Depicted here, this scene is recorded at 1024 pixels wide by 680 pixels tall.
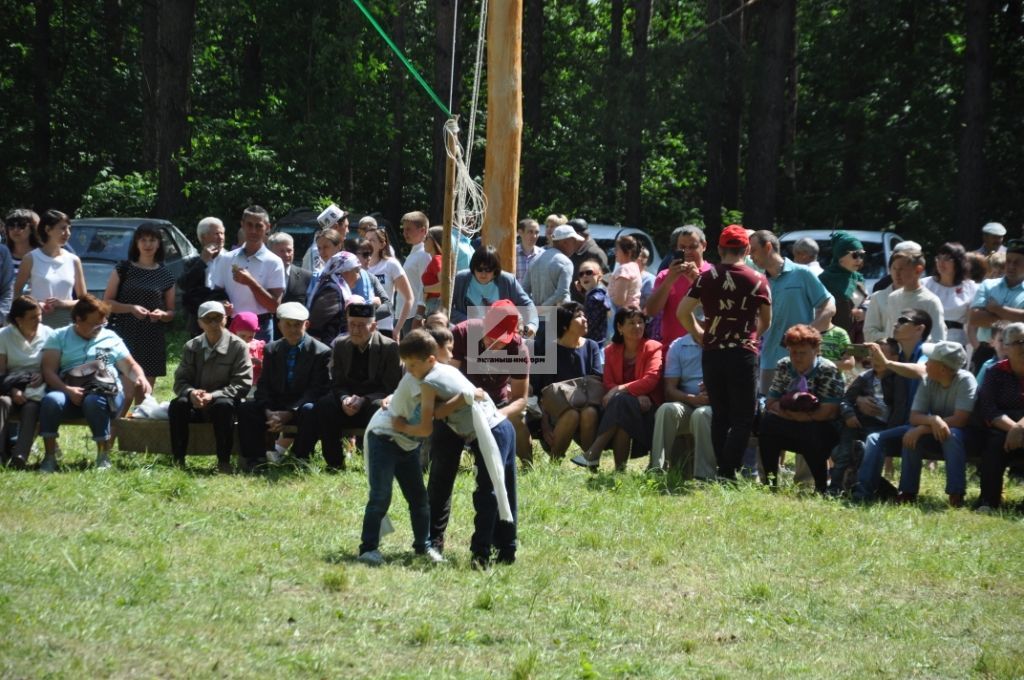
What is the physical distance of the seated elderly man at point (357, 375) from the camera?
10039 millimetres

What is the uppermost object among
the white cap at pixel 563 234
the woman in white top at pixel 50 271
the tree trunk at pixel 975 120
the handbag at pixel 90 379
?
the tree trunk at pixel 975 120

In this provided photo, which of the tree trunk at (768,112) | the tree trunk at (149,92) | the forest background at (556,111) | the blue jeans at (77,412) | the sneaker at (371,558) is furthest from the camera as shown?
the tree trunk at (149,92)

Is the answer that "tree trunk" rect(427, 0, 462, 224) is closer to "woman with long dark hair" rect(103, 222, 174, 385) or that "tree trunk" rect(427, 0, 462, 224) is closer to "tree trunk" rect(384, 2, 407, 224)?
"tree trunk" rect(384, 2, 407, 224)

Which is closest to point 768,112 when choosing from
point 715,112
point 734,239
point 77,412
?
point 715,112

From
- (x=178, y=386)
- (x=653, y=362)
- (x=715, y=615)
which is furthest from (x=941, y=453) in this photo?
(x=178, y=386)

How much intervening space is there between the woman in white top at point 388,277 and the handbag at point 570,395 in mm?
1628

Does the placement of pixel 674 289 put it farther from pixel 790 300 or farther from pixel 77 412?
pixel 77 412

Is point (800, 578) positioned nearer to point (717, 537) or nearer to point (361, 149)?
point (717, 537)

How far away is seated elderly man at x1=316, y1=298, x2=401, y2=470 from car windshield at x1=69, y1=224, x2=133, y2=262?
896cm

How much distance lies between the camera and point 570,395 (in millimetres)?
10602

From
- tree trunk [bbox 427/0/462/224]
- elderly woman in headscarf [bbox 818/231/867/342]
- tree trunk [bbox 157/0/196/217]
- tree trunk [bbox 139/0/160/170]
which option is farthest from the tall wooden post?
tree trunk [bbox 139/0/160/170]

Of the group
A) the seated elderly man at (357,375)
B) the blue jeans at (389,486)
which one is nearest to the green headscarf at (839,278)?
the seated elderly man at (357,375)

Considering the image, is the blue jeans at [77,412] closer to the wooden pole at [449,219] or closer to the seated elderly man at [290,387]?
the seated elderly man at [290,387]

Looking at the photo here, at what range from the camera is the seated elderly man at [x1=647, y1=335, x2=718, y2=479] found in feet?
32.8
